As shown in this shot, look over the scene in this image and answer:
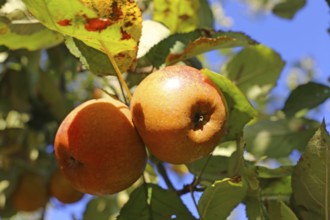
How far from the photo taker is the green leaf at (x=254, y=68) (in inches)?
67.2

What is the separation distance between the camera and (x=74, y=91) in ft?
9.46

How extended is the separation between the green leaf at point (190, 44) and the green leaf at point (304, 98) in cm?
54

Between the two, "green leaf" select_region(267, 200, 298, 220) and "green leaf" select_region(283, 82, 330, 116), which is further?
"green leaf" select_region(283, 82, 330, 116)

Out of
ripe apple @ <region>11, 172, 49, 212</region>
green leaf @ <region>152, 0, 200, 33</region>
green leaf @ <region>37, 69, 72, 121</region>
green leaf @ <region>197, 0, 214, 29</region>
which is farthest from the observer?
green leaf @ <region>37, 69, 72, 121</region>

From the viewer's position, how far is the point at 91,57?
3.90 ft

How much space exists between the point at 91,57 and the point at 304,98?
0.83 metres

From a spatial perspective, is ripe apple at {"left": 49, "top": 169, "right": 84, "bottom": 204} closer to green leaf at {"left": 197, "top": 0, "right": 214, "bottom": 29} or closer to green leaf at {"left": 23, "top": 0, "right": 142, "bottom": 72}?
green leaf at {"left": 197, "top": 0, "right": 214, "bottom": 29}

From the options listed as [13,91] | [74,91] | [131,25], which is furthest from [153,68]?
[74,91]

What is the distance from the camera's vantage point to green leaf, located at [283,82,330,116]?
178 centimetres

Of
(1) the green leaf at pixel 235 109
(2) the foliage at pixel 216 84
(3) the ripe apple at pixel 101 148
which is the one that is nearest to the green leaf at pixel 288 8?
(2) the foliage at pixel 216 84

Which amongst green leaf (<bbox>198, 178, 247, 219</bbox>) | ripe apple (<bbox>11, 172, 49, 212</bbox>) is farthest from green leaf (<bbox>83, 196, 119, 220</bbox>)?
green leaf (<bbox>198, 178, 247, 219</bbox>)

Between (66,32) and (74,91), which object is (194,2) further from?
(74,91)

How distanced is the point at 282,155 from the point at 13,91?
1206 mm

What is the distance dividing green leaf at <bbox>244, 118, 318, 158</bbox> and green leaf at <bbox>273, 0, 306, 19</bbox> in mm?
433
